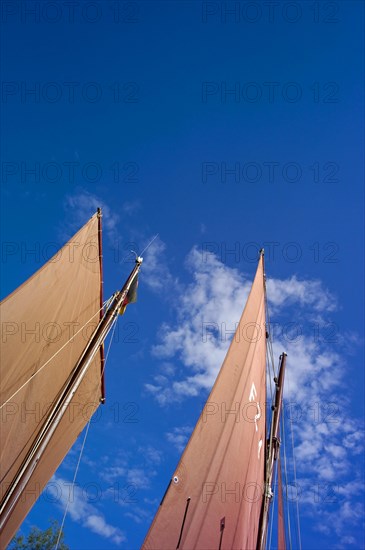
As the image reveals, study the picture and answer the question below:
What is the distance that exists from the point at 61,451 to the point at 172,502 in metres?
5.37

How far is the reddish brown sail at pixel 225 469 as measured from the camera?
6152mm

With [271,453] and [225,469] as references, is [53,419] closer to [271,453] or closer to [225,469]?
[225,469]

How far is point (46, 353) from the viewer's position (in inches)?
387

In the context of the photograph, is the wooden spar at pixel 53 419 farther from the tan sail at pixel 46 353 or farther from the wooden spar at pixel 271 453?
the wooden spar at pixel 271 453

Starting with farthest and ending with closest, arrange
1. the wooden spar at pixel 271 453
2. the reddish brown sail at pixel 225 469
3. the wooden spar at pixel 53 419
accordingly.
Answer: the wooden spar at pixel 271 453 < the wooden spar at pixel 53 419 < the reddish brown sail at pixel 225 469

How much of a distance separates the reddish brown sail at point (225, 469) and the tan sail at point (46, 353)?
3.54m

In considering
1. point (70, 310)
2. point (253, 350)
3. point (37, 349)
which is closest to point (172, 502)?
point (253, 350)

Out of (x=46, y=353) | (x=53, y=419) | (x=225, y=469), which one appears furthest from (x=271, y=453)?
(x=46, y=353)

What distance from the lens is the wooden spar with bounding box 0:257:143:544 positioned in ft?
21.0

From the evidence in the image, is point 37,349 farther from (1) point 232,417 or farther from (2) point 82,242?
(1) point 232,417

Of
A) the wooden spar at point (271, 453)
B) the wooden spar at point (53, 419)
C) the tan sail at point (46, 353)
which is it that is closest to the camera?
the wooden spar at point (53, 419)

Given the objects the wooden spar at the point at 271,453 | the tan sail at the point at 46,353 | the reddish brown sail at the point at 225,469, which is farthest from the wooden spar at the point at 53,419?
the wooden spar at the point at 271,453

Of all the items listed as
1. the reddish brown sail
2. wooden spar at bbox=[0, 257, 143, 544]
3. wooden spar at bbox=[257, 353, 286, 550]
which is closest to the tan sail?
wooden spar at bbox=[0, 257, 143, 544]

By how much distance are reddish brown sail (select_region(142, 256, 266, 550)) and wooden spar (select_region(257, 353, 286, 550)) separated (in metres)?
0.19
